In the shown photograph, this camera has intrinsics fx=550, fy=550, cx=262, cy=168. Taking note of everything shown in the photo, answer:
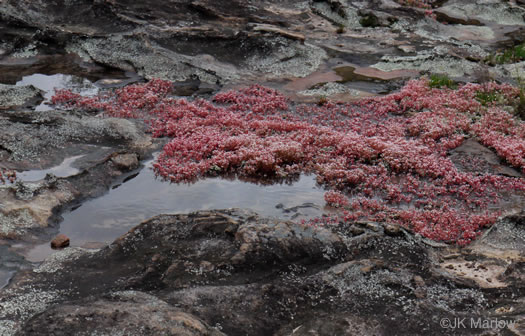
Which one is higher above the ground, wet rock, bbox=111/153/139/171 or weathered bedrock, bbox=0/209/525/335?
weathered bedrock, bbox=0/209/525/335

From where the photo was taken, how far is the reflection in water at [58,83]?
17.2m

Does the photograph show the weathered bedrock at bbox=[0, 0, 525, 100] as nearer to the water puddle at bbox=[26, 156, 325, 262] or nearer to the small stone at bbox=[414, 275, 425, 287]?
the water puddle at bbox=[26, 156, 325, 262]

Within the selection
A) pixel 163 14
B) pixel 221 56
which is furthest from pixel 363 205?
pixel 163 14

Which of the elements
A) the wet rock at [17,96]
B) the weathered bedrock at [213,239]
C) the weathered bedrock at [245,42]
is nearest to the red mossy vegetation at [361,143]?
the wet rock at [17,96]

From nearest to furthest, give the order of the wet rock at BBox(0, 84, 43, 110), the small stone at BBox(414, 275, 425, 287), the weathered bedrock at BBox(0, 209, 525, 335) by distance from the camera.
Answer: the weathered bedrock at BBox(0, 209, 525, 335), the small stone at BBox(414, 275, 425, 287), the wet rock at BBox(0, 84, 43, 110)

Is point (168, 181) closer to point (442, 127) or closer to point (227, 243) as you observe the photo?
point (227, 243)

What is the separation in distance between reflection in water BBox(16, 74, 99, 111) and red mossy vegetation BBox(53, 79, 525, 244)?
823 mm

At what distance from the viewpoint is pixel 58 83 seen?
17750 mm

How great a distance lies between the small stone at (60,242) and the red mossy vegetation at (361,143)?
10.9 ft

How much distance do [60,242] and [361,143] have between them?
24.9 ft

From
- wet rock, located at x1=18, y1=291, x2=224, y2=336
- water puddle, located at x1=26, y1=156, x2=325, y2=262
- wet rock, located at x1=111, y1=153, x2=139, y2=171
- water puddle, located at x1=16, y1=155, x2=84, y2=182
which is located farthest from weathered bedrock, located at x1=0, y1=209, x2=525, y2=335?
wet rock, located at x1=111, y1=153, x2=139, y2=171

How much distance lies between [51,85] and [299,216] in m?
10.7

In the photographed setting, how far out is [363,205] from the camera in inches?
445

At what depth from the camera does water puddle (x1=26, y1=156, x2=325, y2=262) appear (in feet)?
33.6
